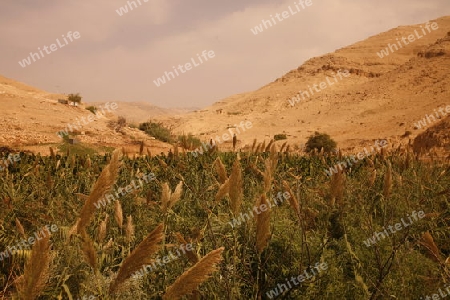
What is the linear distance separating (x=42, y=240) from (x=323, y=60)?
190 feet

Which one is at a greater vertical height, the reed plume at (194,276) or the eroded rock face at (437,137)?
the reed plume at (194,276)

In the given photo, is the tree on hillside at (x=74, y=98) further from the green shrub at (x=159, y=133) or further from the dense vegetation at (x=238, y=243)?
the dense vegetation at (x=238, y=243)

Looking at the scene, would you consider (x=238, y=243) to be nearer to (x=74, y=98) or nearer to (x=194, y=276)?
(x=194, y=276)

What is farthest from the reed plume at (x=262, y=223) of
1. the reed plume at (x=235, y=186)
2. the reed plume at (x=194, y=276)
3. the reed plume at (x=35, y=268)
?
the reed plume at (x=35, y=268)

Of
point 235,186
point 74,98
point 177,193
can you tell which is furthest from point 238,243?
point 74,98

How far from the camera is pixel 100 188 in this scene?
2.99 feet

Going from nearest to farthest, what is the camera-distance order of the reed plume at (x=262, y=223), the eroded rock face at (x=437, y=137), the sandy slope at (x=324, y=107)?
the reed plume at (x=262, y=223)
the eroded rock face at (x=437, y=137)
the sandy slope at (x=324, y=107)

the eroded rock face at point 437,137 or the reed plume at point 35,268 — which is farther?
the eroded rock face at point 437,137

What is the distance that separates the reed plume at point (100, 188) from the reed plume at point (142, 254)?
0.67ft

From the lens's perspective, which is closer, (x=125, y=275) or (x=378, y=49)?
(x=125, y=275)

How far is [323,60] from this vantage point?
54062 millimetres

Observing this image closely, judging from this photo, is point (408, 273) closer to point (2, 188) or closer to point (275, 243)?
point (275, 243)

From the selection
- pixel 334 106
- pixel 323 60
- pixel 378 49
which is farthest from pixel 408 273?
pixel 378 49

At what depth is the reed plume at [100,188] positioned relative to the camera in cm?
91
